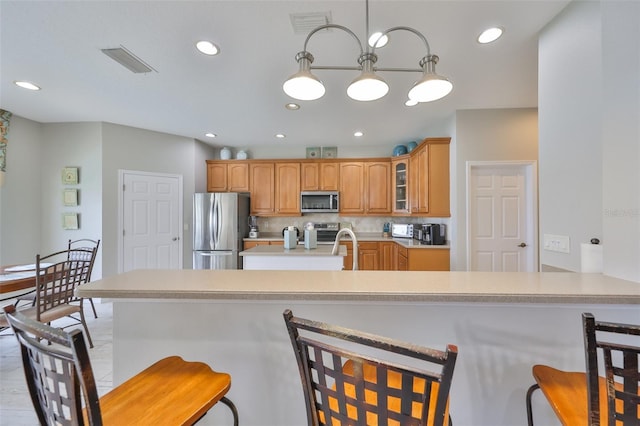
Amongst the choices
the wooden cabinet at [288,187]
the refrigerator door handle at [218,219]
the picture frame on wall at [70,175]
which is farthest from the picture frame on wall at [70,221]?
the wooden cabinet at [288,187]

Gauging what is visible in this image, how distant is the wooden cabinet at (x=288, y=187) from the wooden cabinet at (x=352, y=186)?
84cm

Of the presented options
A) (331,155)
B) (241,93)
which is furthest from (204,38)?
(331,155)

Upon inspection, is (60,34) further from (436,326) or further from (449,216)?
(449,216)

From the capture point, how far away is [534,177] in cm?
301

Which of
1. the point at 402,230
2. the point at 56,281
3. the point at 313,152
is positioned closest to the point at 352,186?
the point at 313,152

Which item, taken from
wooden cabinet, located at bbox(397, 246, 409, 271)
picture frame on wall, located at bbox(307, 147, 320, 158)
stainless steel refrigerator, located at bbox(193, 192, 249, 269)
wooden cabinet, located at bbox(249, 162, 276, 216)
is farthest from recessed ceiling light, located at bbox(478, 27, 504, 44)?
stainless steel refrigerator, located at bbox(193, 192, 249, 269)

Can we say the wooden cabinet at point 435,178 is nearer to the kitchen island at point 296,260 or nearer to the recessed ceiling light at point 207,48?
the kitchen island at point 296,260

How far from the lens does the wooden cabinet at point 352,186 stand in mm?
4684

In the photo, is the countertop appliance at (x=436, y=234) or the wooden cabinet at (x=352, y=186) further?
the wooden cabinet at (x=352, y=186)

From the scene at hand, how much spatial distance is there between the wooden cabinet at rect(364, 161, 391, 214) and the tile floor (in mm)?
3906

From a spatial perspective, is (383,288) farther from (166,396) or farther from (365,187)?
(365,187)

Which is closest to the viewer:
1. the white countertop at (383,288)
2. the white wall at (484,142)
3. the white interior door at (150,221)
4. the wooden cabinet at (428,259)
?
the white countertop at (383,288)

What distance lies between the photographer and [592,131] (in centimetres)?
146

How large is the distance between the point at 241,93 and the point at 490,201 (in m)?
3.20
